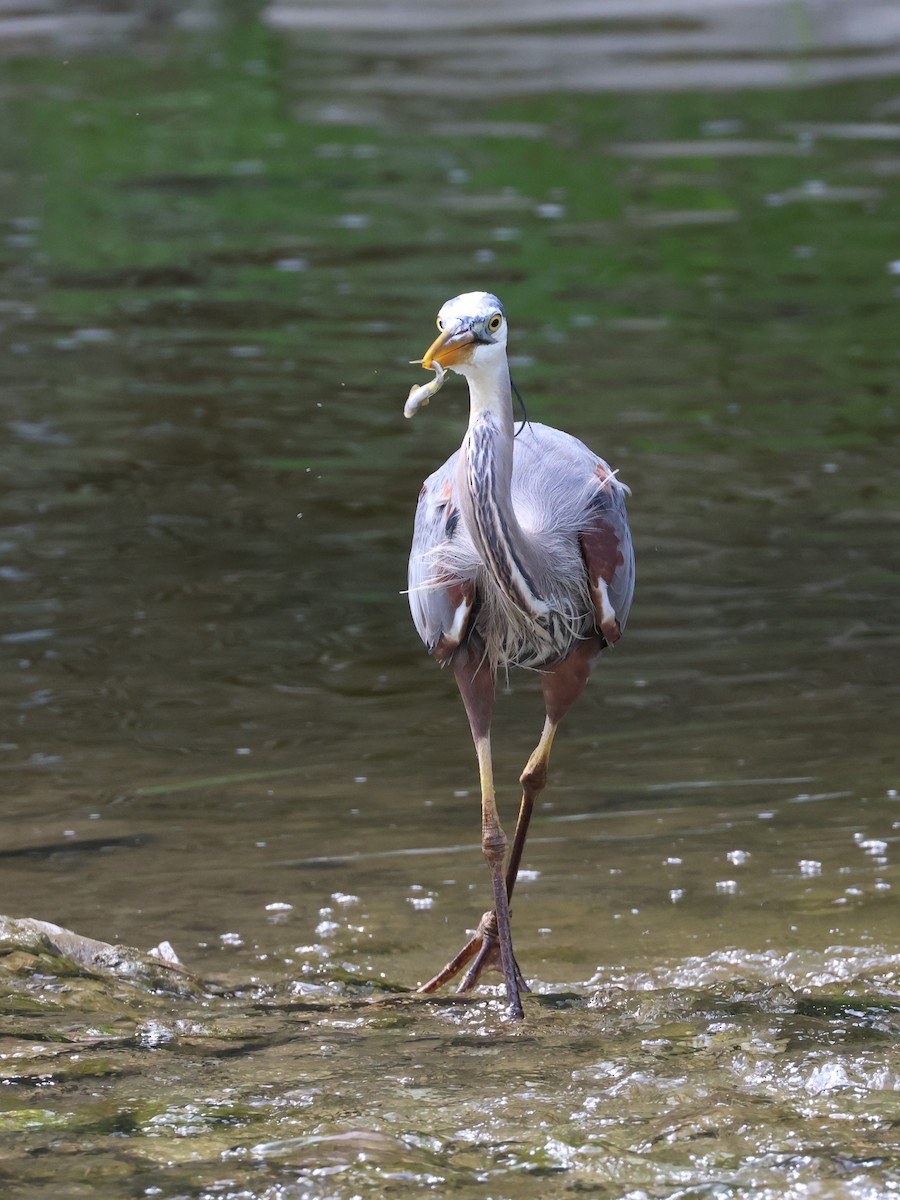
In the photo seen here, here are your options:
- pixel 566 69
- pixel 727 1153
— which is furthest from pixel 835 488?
pixel 566 69

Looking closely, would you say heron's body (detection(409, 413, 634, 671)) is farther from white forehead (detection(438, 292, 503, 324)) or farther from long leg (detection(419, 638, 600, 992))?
white forehead (detection(438, 292, 503, 324))

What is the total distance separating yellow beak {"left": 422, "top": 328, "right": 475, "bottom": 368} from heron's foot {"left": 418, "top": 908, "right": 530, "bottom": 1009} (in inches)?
73.6

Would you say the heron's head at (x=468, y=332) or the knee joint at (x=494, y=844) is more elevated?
the heron's head at (x=468, y=332)

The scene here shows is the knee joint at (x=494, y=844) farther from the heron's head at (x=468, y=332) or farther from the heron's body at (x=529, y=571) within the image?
the heron's head at (x=468, y=332)

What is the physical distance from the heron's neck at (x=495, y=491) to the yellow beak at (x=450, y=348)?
0.53ft

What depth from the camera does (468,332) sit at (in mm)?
4828

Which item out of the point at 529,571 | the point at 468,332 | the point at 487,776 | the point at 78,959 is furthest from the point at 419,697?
the point at 468,332

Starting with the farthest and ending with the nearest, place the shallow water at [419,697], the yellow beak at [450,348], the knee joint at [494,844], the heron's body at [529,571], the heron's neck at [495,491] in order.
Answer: the knee joint at [494,844], the heron's body at [529,571], the heron's neck at [495,491], the yellow beak at [450,348], the shallow water at [419,697]

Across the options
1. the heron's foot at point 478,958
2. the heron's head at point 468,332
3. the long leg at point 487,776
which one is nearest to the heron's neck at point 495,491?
the heron's head at point 468,332

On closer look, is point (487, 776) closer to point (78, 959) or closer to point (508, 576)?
point (508, 576)

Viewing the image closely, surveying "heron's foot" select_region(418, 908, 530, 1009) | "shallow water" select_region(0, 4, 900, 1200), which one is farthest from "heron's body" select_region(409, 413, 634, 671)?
"shallow water" select_region(0, 4, 900, 1200)

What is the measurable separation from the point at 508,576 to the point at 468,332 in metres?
0.82

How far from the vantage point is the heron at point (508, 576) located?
17.1 feet

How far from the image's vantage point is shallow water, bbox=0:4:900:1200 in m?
3.88
